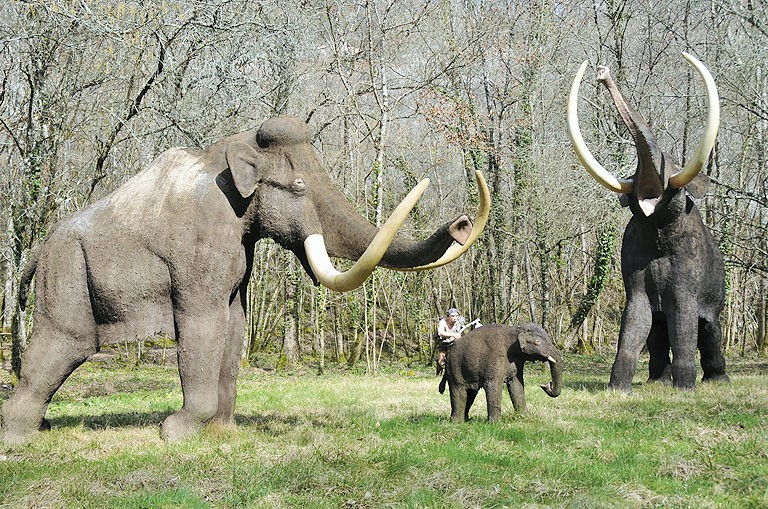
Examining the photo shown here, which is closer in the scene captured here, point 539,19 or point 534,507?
point 534,507

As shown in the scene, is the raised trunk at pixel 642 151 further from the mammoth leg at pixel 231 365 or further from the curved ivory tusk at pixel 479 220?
the mammoth leg at pixel 231 365

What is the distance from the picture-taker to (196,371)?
634cm

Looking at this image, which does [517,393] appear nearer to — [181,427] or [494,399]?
[494,399]

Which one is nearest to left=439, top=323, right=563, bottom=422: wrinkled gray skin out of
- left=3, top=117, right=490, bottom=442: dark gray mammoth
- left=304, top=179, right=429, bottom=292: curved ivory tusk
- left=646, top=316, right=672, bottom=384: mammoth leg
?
left=3, top=117, right=490, bottom=442: dark gray mammoth

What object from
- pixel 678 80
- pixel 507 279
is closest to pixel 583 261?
pixel 507 279

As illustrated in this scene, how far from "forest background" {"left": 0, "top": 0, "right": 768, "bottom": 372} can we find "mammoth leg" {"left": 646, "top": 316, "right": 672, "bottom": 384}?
287cm

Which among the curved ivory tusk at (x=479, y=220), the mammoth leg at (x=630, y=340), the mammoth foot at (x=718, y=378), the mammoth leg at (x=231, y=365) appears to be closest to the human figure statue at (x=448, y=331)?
the mammoth leg at (x=630, y=340)

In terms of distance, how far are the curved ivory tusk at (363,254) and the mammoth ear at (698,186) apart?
5.47m

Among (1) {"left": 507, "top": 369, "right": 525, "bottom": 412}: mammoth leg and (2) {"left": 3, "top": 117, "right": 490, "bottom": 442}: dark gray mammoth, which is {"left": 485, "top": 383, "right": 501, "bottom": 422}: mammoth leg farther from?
(2) {"left": 3, "top": 117, "right": 490, "bottom": 442}: dark gray mammoth

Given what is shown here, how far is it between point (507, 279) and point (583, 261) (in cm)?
378

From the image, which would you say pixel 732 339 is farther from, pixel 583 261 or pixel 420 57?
pixel 420 57

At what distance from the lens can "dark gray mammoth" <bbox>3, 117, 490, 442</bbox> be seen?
20.9 feet

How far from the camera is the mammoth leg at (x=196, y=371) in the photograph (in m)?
6.31

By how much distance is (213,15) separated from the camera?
10.2m
